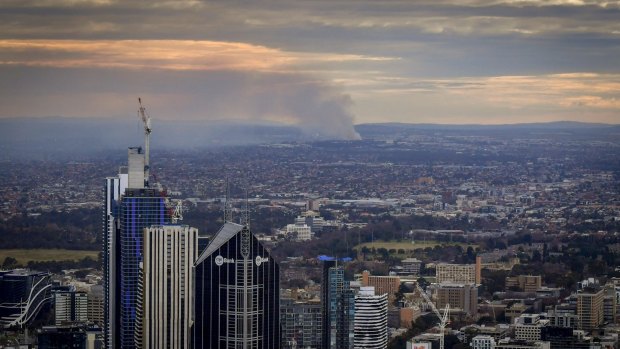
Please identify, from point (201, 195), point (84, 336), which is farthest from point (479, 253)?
point (84, 336)

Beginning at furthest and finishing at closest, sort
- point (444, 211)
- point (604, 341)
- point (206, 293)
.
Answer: point (444, 211)
point (604, 341)
point (206, 293)

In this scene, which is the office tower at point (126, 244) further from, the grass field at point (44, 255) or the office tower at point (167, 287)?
the grass field at point (44, 255)

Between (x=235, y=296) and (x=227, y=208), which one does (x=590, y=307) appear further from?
(x=235, y=296)

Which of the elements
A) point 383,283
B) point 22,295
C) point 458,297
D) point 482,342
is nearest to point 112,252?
point 22,295

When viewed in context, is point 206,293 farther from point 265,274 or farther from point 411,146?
point 411,146

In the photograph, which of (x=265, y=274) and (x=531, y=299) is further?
(x=531, y=299)

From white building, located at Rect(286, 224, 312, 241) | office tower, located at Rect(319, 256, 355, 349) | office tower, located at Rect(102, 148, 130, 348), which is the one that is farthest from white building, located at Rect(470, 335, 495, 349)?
office tower, located at Rect(102, 148, 130, 348)

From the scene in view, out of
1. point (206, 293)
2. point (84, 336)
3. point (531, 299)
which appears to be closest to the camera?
point (206, 293)

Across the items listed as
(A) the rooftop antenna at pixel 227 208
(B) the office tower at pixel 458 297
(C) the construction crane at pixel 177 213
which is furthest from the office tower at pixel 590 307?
(C) the construction crane at pixel 177 213
